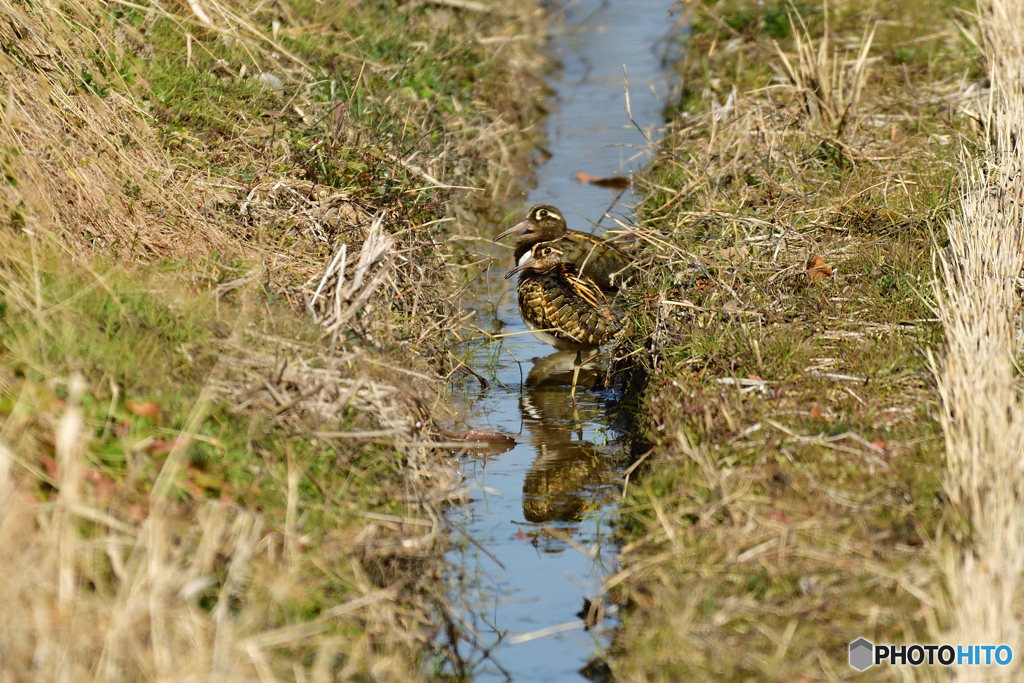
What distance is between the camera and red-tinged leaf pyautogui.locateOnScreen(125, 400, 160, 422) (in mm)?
3996

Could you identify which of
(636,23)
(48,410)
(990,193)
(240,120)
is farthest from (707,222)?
(636,23)

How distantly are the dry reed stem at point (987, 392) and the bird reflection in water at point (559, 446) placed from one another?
149 centimetres

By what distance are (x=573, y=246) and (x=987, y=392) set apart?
3190 mm

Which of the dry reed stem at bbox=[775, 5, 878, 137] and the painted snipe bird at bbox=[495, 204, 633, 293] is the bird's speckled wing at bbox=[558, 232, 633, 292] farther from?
the dry reed stem at bbox=[775, 5, 878, 137]

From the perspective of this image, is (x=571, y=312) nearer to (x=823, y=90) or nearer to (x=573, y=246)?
(x=573, y=246)

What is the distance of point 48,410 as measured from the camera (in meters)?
3.91

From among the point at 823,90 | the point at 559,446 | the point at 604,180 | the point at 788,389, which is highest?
the point at 823,90

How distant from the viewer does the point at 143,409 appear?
4.00 m

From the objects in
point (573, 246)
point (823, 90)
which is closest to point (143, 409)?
point (573, 246)

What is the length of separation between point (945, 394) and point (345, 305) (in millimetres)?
2348

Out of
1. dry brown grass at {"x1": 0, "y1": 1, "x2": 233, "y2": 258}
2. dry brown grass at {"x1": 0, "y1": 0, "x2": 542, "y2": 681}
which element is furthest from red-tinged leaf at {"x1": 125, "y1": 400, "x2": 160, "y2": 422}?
dry brown grass at {"x1": 0, "y1": 1, "x2": 233, "y2": 258}

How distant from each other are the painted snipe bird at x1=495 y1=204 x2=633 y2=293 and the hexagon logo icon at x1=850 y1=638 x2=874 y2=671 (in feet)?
11.5

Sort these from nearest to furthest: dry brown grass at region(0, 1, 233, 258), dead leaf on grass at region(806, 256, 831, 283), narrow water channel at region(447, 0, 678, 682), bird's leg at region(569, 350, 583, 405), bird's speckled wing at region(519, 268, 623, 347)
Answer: narrow water channel at region(447, 0, 678, 682)
dry brown grass at region(0, 1, 233, 258)
dead leaf on grass at region(806, 256, 831, 283)
bird's leg at region(569, 350, 583, 405)
bird's speckled wing at region(519, 268, 623, 347)

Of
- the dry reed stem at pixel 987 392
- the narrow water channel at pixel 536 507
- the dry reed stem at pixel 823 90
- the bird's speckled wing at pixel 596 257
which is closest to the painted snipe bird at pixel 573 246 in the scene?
the bird's speckled wing at pixel 596 257
